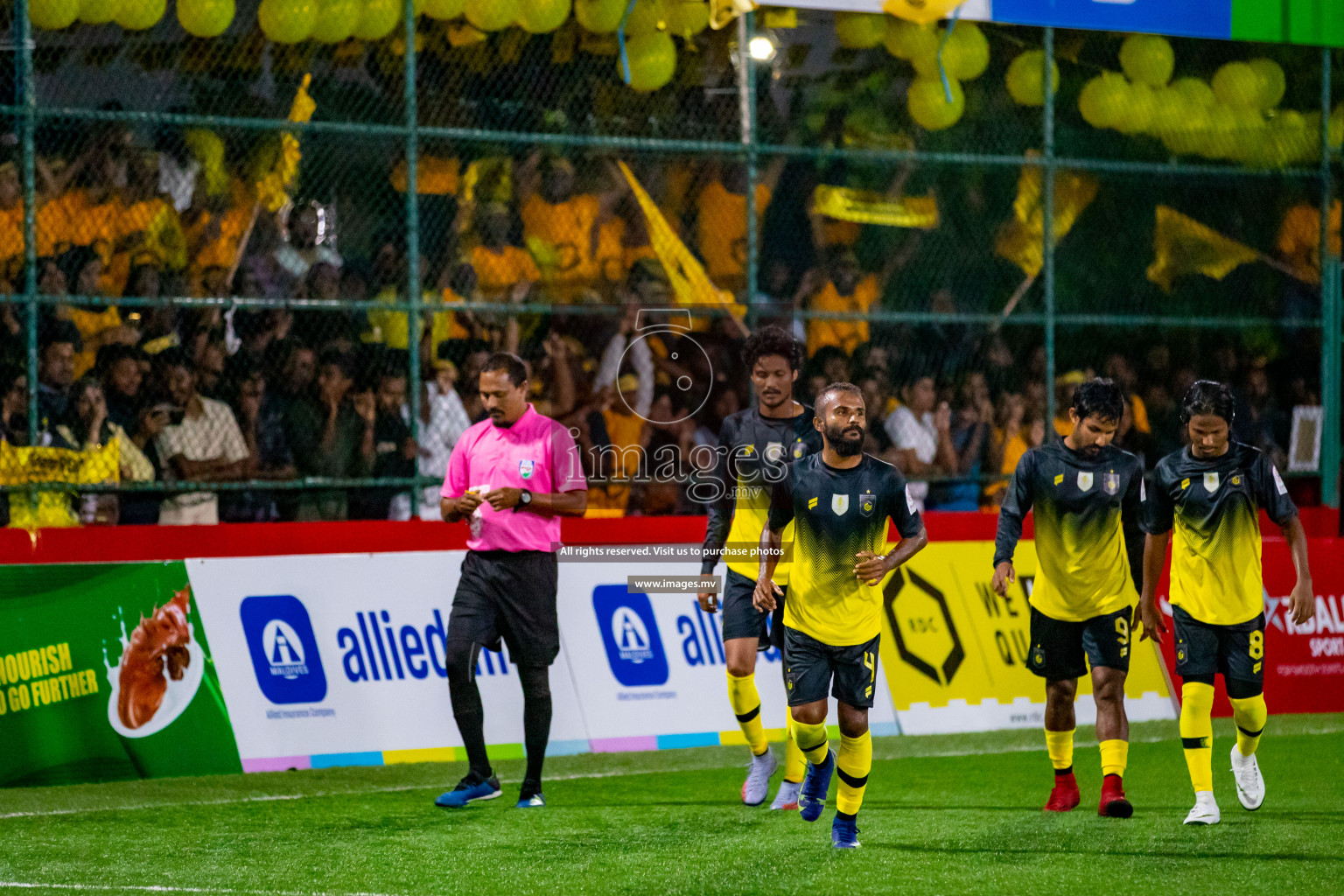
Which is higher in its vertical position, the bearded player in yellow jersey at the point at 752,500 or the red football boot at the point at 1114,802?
the bearded player in yellow jersey at the point at 752,500

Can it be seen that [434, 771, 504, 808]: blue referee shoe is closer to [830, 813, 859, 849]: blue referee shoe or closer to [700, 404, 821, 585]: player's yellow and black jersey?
[700, 404, 821, 585]: player's yellow and black jersey

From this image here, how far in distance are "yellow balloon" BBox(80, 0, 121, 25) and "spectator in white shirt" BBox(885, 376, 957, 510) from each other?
567 cm

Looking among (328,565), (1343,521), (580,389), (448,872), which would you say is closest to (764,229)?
(580,389)

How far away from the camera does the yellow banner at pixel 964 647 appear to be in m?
10.5

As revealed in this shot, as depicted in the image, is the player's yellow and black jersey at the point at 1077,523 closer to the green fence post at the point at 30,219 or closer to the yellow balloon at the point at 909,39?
the yellow balloon at the point at 909,39

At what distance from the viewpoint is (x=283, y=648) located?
30.7ft

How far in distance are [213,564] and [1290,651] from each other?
6.89m

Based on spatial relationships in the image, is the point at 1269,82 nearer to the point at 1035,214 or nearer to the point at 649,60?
the point at 1035,214

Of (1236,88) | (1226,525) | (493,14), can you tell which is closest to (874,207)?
(493,14)

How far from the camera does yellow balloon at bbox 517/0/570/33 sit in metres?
11.3

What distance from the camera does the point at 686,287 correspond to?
11531 mm

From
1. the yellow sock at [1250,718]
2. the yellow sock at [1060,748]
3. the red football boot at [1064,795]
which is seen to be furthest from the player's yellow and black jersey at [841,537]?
the yellow sock at [1250,718]

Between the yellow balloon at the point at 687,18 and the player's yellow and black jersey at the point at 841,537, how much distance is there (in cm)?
574

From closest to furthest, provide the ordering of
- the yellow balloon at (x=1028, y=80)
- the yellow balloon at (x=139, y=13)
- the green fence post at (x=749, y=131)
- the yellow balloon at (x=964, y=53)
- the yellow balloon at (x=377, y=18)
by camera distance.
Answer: the yellow balloon at (x=139, y=13)
the yellow balloon at (x=377, y=18)
the green fence post at (x=749, y=131)
the yellow balloon at (x=964, y=53)
the yellow balloon at (x=1028, y=80)
